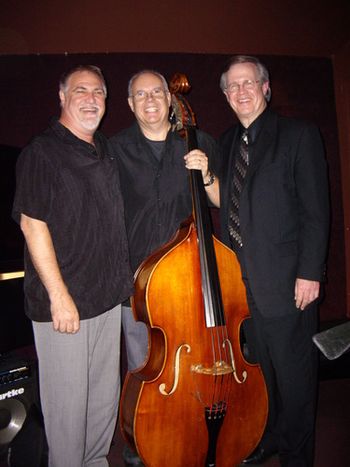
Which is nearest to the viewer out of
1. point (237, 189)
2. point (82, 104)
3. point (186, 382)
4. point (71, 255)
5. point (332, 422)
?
point (186, 382)

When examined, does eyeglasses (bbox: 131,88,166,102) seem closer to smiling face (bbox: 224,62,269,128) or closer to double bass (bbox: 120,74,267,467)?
smiling face (bbox: 224,62,269,128)

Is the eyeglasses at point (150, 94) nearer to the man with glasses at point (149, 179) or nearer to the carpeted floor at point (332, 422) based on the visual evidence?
the man with glasses at point (149, 179)

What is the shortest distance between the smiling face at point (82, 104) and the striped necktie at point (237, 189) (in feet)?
2.43

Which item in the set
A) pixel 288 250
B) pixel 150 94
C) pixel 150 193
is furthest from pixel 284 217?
pixel 150 94

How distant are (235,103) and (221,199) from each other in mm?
509

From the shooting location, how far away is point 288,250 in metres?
1.66

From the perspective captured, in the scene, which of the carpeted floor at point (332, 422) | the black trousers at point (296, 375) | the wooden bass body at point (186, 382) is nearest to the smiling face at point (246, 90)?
the wooden bass body at point (186, 382)

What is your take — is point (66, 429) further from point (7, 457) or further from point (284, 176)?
point (284, 176)

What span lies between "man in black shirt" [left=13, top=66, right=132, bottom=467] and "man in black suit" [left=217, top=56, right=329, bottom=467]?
63 centimetres

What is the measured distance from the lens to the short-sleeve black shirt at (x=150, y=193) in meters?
1.81

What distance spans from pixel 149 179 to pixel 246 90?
0.68m

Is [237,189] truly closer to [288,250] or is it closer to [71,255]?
[288,250]

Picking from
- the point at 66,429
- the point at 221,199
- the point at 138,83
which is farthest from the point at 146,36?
the point at 66,429

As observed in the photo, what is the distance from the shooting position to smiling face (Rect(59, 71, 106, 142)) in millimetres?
1625
